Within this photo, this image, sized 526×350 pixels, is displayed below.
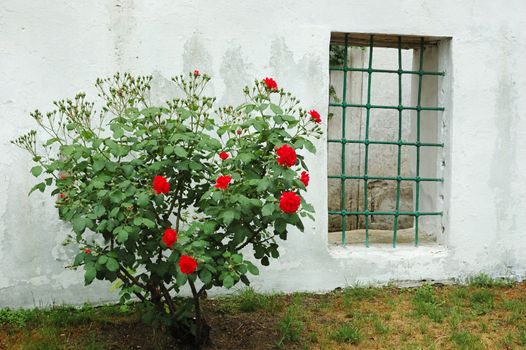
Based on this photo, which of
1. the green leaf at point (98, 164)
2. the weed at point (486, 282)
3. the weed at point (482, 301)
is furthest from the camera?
the weed at point (486, 282)

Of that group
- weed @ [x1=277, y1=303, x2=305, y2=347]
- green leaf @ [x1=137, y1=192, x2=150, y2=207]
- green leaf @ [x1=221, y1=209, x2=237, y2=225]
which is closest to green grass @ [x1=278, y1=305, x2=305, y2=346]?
weed @ [x1=277, y1=303, x2=305, y2=347]

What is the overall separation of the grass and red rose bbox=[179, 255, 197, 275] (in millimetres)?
970

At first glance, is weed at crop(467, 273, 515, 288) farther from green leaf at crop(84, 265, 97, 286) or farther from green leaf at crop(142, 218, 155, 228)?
green leaf at crop(84, 265, 97, 286)

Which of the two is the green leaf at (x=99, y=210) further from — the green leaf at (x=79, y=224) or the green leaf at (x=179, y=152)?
the green leaf at (x=179, y=152)

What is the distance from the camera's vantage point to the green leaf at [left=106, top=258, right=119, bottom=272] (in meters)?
3.29

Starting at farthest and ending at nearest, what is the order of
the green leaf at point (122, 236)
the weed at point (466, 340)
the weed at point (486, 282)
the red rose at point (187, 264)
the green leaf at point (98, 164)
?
the weed at point (486, 282)
the weed at point (466, 340)
the green leaf at point (98, 164)
the green leaf at point (122, 236)
the red rose at point (187, 264)

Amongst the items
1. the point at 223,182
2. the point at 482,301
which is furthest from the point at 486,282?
the point at 223,182

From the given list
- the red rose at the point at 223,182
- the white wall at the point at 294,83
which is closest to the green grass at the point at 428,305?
the white wall at the point at 294,83

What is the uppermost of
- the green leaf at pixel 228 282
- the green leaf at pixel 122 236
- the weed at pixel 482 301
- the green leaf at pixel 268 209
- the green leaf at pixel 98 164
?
the green leaf at pixel 98 164

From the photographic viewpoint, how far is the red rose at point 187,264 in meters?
3.10

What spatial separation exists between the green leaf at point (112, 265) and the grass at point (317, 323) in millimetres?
762

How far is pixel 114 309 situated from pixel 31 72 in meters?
1.76

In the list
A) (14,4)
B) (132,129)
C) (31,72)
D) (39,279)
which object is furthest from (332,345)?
(14,4)

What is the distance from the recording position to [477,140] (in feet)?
16.6
